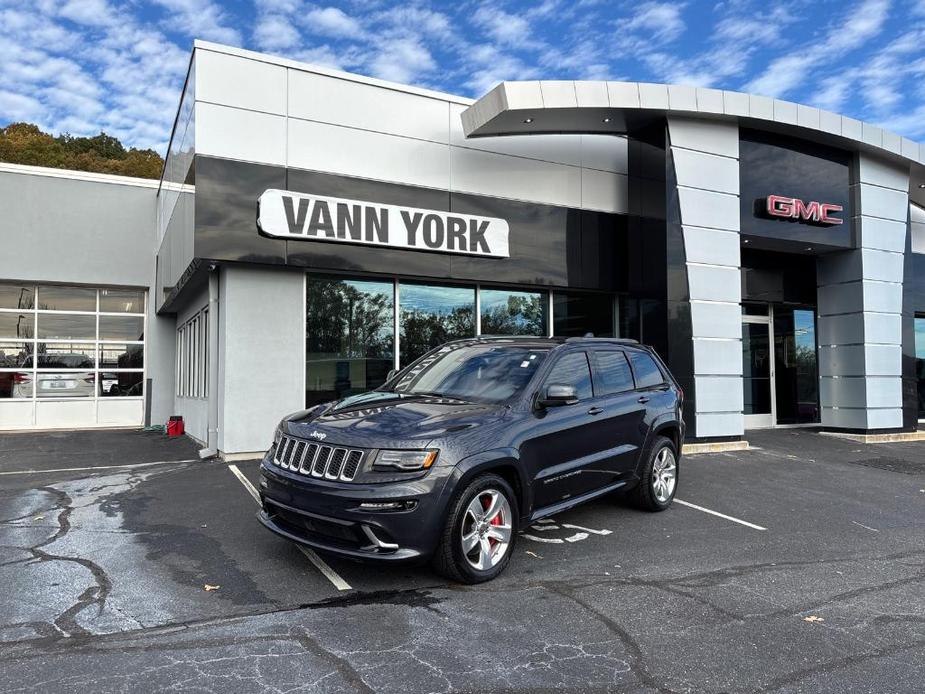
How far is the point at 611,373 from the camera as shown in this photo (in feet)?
20.9

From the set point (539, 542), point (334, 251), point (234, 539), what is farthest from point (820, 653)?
point (334, 251)

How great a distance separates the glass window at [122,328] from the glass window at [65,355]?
534 millimetres

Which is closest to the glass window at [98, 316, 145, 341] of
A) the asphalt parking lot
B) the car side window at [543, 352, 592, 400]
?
the asphalt parking lot

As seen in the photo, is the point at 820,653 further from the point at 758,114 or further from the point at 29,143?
the point at 29,143

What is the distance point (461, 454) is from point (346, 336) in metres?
6.75

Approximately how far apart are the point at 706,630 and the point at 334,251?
7846mm

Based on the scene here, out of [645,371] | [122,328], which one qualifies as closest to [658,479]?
[645,371]

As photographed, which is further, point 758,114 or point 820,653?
point 758,114

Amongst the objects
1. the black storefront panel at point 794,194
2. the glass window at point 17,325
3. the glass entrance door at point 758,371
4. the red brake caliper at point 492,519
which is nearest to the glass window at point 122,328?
the glass window at point 17,325

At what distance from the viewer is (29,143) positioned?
117 feet

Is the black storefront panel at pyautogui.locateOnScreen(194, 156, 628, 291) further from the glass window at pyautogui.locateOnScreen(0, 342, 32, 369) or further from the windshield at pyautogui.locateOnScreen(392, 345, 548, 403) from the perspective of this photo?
the glass window at pyautogui.locateOnScreen(0, 342, 32, 369)

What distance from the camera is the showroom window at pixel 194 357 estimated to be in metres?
11.9

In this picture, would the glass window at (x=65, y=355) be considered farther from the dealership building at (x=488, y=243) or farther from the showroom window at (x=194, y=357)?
the showroom window at (x=194, y=357)

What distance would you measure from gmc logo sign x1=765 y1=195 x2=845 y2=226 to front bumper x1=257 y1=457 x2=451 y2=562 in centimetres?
1099
